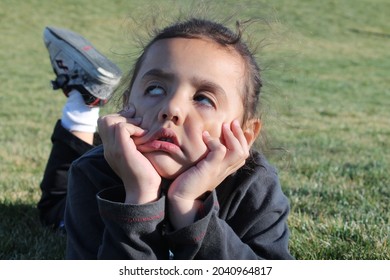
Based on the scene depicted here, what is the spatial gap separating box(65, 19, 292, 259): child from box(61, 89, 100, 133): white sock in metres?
1.55

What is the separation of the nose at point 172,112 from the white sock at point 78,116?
1986mm

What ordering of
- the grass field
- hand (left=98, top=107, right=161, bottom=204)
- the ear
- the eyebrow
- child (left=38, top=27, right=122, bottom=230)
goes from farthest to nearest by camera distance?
child (left=38, top=27, right=122, bottom=230), the grass field, the ear, the eyebrow, hand (left=98, top=107, right=161, bottom=204)

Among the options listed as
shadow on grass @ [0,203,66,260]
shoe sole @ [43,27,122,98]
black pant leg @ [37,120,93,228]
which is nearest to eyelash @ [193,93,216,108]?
shadow on grass @ [0,203,66,260]

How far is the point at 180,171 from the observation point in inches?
85.8

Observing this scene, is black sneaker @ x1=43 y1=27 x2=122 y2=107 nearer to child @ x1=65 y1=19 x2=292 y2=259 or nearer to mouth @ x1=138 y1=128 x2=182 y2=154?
child @ x1=65 y1=19 x2=292 y2=259

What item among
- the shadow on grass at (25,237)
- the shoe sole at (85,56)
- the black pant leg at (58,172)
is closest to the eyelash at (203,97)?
the shadow on grass at (25,237)

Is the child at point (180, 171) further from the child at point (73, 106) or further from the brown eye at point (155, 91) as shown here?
the child at point (73, 106)

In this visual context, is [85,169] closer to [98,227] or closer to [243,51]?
[98,227]

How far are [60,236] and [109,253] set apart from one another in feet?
4.73

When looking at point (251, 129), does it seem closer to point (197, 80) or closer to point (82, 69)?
point (197, 80)

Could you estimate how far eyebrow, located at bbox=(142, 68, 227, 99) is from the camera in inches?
88.4

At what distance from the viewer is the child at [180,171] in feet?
6.89
